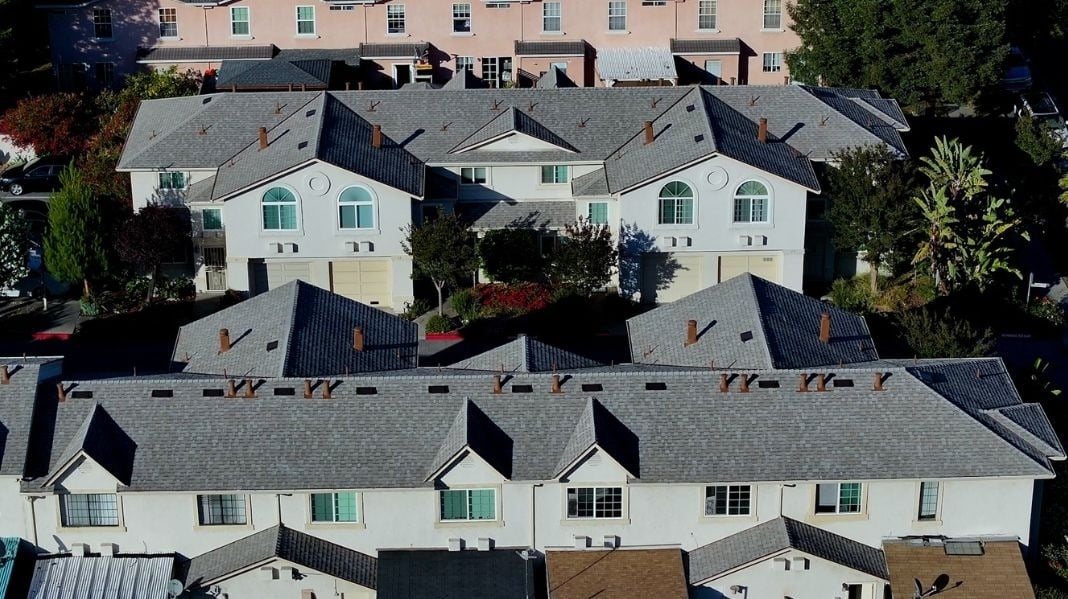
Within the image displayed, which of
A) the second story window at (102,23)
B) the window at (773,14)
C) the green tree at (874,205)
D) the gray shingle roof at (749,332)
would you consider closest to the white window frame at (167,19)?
the second story window at (102,23)

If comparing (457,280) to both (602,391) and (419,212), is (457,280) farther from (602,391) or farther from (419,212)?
(602,391)

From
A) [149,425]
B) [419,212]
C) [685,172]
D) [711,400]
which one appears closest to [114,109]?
[419,212]

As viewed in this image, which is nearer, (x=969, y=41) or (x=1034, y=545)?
(x=1034, y=545)

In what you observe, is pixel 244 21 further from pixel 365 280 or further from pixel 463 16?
pixel 365 280

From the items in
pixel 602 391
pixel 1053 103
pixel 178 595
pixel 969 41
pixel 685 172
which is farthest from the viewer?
pixel 1053 103

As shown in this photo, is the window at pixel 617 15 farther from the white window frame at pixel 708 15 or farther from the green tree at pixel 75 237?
the green tree at pixel 75 237
